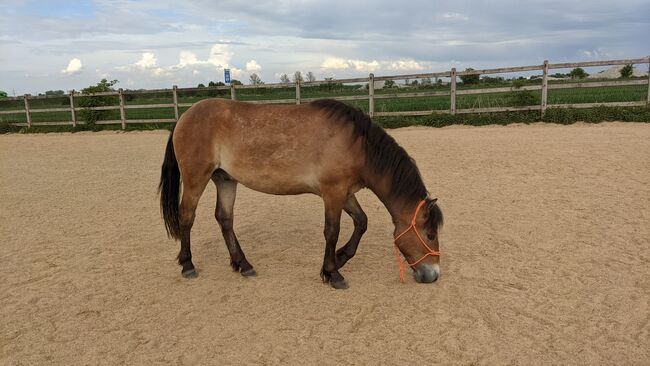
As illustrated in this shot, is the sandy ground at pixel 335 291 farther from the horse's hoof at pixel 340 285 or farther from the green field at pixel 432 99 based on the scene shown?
the green field at pixel 432 99

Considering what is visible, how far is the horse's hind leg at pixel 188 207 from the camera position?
4.42 metres

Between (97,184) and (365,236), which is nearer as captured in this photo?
(365,236)

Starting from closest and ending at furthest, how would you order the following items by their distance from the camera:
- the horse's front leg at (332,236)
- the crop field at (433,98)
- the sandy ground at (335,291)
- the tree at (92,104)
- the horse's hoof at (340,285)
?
the sandy ground at (335,291) → the horse's front leg at (332,236) → the horse's hoof at (340,285) → the crop field at (433,98) → the tree at (92,104)

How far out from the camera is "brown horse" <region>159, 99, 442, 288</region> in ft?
12.8

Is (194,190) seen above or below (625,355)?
above

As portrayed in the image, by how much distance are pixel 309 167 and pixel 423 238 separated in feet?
3.88

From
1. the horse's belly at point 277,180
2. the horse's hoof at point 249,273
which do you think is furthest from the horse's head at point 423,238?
the horse's hoof at point 249,273

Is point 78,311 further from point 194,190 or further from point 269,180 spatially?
point 269,180

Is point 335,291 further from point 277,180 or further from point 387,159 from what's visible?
point 387,159

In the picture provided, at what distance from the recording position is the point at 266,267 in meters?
4.73

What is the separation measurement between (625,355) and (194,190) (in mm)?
3709

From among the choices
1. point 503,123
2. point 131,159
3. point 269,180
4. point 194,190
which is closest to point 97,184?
point 131,159

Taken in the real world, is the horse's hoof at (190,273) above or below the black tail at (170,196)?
below

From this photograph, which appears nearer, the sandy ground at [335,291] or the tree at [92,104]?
the sandy ground at [335,291]
